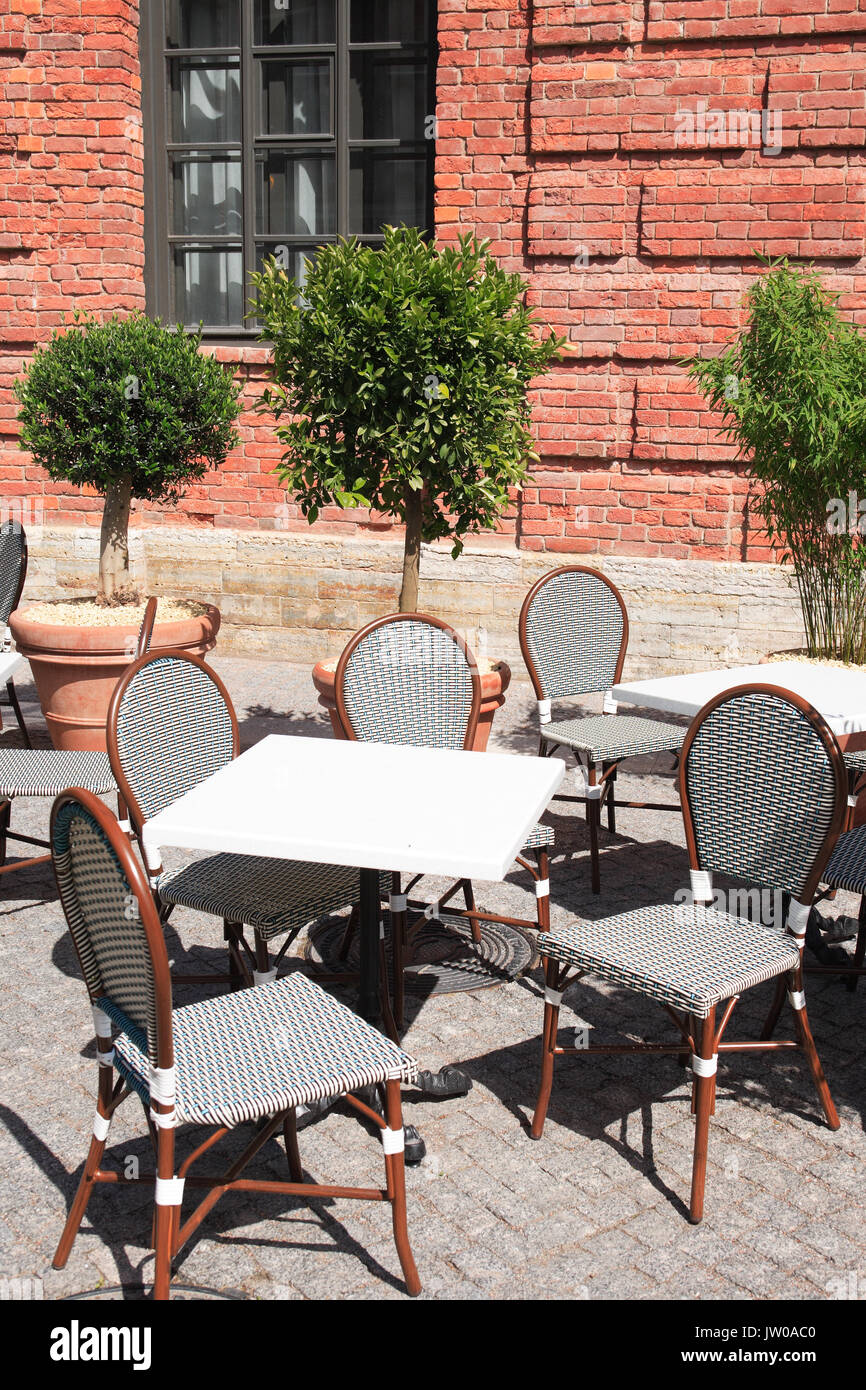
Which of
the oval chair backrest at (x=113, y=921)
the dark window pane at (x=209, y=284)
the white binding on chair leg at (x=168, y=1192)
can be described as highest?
the dark window pane at (x=209, y=284)

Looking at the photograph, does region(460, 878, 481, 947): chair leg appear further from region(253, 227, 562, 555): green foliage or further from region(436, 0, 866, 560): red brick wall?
region(436, 0, 866, 560): red brick wall

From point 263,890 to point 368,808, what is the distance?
0.55 meters

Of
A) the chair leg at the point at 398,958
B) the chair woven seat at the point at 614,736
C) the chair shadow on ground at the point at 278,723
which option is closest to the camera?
the chair leg at the point at 398,958

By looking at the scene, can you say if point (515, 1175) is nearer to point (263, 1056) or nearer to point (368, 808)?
point (263, 1056)

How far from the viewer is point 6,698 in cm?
770

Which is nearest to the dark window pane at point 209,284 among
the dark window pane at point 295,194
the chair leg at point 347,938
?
the dark window pane at point 295,194

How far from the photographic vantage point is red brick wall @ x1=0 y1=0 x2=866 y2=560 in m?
7.66

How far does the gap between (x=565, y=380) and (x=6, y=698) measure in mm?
4008

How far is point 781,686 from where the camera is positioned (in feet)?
14.4

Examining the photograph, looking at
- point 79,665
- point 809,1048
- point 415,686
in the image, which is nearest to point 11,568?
point 79,665

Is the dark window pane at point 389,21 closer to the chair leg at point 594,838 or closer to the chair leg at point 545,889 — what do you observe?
the chair leg at point 594,838

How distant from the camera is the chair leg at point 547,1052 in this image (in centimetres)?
331

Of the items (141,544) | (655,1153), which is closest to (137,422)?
(141,544)

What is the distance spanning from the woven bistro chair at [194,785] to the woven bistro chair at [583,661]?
1647mm
